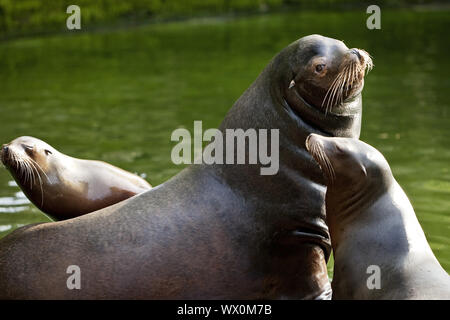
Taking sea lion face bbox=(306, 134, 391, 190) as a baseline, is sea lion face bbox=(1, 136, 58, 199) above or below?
below

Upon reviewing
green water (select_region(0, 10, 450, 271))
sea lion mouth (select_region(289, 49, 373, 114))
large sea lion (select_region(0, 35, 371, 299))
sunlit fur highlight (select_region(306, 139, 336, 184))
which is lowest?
green water (select_region(0, 10, 450, 271))

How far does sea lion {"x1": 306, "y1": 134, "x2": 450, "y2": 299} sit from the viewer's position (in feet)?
15.6

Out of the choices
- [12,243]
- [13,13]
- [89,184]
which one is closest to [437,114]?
[89,184]

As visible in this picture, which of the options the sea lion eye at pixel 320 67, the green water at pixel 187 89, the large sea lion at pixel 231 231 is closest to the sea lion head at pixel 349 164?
the large sea lion at pixel 231 231

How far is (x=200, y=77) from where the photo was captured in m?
15.8

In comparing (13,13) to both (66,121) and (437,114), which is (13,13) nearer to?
(66,121)

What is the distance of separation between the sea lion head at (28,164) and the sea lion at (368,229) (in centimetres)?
205

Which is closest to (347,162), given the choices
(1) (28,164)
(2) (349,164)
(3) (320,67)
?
(2) (349,164)

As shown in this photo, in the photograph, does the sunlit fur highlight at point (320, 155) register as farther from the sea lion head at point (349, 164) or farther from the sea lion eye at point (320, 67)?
the sea lion eye at point (320, 67)

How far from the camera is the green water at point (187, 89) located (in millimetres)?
9258

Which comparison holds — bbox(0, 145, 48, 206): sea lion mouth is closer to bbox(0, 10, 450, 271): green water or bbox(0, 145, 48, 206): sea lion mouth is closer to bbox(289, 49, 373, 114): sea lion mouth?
bbox(0, 10, 450, 271): green water

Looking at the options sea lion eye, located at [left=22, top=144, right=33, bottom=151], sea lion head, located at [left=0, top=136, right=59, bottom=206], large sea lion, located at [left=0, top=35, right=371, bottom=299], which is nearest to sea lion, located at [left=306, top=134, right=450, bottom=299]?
large sea lion, located at [left=0, top=35, right=371, bottom=299]

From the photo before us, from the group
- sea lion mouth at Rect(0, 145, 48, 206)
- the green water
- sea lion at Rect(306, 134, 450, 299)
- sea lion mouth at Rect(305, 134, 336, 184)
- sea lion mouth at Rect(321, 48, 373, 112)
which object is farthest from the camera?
the green water

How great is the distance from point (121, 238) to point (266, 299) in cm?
99
